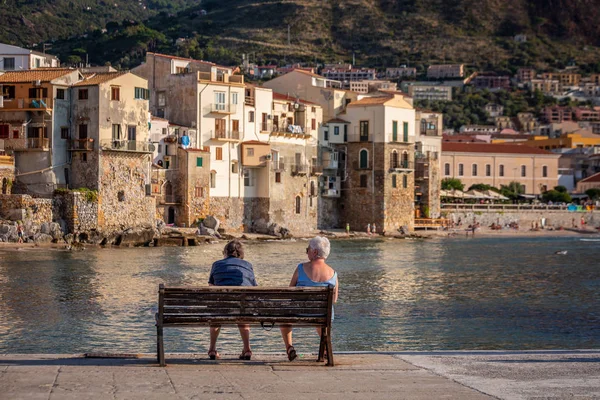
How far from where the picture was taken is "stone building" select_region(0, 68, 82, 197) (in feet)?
187

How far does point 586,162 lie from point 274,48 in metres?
73.2

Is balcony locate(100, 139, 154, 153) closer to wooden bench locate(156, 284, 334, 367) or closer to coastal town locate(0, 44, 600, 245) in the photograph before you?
coastal town locate(0, 44, 600, 245)

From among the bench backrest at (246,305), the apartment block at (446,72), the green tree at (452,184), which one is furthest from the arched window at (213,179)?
the apartment block at (446,72)

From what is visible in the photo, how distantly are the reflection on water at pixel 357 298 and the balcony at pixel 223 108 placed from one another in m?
12.0

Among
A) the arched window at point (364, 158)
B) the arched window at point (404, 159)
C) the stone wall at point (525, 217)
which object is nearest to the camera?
the arched window at point (364, 158)

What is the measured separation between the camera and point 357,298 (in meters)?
31.0

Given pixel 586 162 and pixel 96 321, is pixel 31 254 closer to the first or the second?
pixel 96 321

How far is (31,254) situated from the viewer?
4834cm

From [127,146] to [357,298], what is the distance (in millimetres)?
29427

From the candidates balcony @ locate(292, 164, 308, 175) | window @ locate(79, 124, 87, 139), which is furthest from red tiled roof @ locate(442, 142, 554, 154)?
window @ locate(79, 124, 87, 139)

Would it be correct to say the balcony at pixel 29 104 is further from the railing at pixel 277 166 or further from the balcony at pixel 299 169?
the balcony at pixel 299 169

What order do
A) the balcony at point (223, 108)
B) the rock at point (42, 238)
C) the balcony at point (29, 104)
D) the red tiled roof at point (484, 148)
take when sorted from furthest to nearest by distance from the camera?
the red tiled roof at point (484, 148)
the balcony at point (223, 108)
the balcony at point (29, 104)
the rock at point (42, 238)

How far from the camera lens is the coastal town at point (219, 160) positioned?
57.1 metres

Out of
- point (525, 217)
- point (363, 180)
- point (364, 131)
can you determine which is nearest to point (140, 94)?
point (364, 131)
